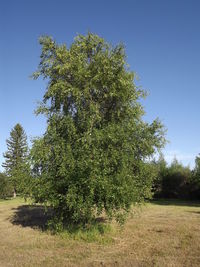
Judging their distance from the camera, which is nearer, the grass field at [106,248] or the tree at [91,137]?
the grass field at [106,248]

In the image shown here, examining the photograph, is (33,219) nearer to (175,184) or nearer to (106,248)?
(106,248)

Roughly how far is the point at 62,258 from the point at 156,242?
4.66 m

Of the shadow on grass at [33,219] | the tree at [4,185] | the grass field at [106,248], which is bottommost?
the grass field at [106,248]

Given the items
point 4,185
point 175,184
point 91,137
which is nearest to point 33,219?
point 91,137

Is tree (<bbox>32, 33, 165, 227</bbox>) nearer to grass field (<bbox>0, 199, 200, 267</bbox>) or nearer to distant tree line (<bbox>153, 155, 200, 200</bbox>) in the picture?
grass field (<bbox>0, 199, 200, 267</bbox>)

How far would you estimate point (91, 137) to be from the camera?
43.7 feet

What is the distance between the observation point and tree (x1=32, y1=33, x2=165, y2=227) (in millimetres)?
12500

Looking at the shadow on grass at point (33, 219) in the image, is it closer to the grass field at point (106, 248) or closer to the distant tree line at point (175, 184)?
the grass field at point (106, 248)

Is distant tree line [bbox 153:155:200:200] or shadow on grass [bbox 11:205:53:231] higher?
distant tree line [bbox 153:155:200:200]

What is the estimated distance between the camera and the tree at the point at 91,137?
41.0ft

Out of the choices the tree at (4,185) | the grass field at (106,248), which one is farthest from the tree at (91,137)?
the tree at (4,185)

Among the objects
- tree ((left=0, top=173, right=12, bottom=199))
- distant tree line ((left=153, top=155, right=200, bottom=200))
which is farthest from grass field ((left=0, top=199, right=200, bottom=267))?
tree ((left=0, top=173, right=12, bottom=199))

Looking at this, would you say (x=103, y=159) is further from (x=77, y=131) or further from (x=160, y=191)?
(x=160, y=191)

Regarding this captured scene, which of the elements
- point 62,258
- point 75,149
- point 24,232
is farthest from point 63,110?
point 62,258
